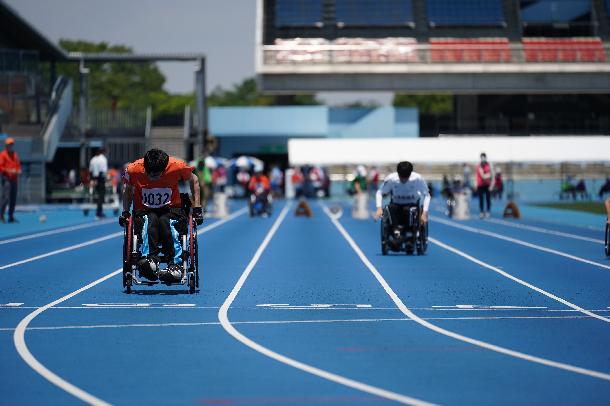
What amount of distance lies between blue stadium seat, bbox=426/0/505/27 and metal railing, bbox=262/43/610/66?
5.89 feet

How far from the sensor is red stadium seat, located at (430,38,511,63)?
2906 inches

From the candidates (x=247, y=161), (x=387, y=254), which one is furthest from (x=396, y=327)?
(x=247, y=161)

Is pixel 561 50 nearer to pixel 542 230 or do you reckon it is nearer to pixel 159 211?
pixel 542 230

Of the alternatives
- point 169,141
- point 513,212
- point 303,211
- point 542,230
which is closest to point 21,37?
point 169,141

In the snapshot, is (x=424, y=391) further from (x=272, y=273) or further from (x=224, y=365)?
(x=272, y=273)

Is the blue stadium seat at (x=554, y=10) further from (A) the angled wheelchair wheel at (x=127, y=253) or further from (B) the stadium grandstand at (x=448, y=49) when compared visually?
(A) the angled wheelchair wheel at (x=127, y=253)

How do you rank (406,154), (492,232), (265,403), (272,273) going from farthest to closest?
(406,154), (492,232), (272,273), (265,403)

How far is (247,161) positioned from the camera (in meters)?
67.1

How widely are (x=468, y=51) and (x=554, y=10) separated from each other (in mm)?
7043

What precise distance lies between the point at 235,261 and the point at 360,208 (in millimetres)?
20392

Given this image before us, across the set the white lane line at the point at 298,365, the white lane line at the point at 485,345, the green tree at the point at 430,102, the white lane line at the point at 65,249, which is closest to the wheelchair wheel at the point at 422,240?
the white lane line at the point at 485,345

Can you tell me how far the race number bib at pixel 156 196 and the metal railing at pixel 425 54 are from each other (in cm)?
5999

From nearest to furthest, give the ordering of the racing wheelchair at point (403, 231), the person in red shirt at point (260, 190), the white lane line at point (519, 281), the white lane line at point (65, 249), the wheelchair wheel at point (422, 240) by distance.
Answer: the white lane line at point (519, 281)
the white lane line at point (65, 249)
the racing wheelchair at point (403, 231)
the wheelchair wheel at point (422, 240)
the person in red shirt at point (260, 190)

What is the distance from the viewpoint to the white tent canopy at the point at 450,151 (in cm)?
6153
